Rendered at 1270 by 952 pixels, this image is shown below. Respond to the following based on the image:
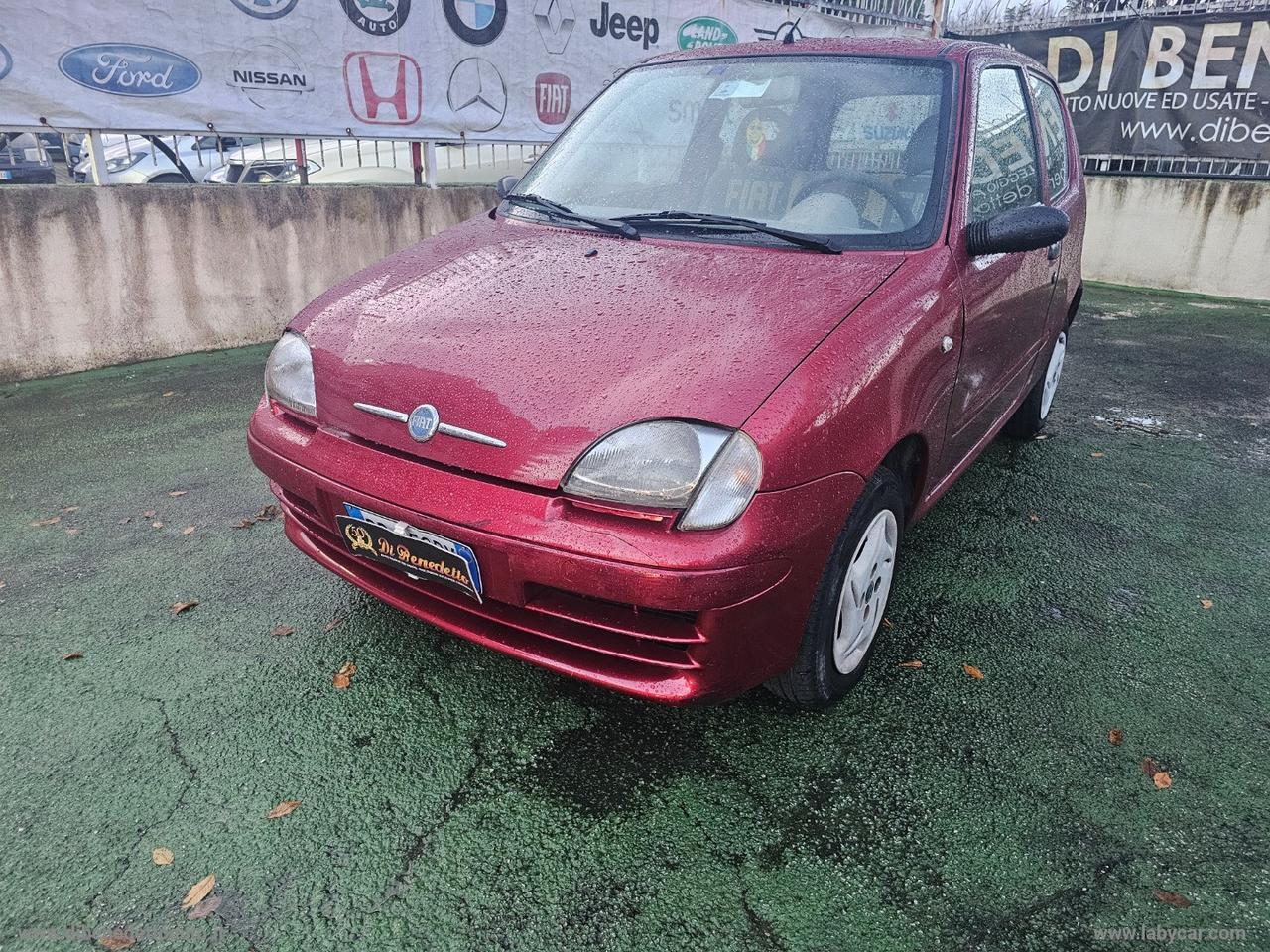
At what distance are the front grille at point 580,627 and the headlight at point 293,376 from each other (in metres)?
0.51

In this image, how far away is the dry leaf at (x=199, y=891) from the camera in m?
1.65

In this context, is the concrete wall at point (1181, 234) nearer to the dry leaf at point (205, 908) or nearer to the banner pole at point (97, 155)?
the banner pole at point (97, 155)

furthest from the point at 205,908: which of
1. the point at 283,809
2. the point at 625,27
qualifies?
the point at 625,27

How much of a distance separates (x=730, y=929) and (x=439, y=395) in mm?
1269

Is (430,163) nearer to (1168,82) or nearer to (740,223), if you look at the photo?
(740,223)

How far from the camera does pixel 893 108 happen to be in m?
2.55

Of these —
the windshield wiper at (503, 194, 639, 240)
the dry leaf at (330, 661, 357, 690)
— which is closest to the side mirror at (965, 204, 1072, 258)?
the windshield wiper at (503, 194, 639, 240)

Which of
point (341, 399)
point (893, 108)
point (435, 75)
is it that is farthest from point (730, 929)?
point (435, 75)

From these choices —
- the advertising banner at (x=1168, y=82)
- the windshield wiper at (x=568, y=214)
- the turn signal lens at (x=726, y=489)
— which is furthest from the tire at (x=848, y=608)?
the advertising banner at (x=1168, y=82)

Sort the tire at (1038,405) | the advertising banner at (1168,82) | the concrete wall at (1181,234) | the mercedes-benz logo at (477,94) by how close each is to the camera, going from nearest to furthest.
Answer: the tire at (1038,405), the mercedes-benz logo at (477,94), the advertising banner at (1168,82), the concrete wall at (1181,234)

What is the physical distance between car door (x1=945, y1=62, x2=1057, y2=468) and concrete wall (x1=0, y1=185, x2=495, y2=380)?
4.59m

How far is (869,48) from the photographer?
8.97 ft

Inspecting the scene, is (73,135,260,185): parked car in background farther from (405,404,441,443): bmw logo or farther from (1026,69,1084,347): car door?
(1026,69,1084,347): car door

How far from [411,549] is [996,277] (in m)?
1.95
